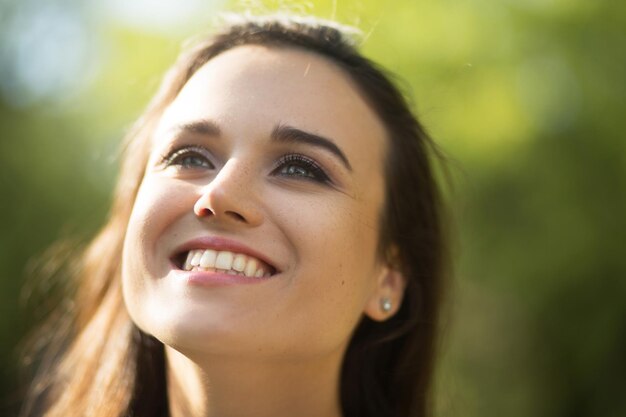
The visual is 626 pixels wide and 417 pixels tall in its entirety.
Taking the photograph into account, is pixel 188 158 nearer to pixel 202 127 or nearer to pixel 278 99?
pixel 202 127

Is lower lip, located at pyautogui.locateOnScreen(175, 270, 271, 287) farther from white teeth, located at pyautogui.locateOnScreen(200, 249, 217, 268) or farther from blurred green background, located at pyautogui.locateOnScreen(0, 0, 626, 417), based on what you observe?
blurred green background, located at pyautogui.locateOnScreen(0, 0, 626, 417)

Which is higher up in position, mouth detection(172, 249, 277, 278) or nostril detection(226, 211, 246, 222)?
nostril detection(226, 211, 246, 222)

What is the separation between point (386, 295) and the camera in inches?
94.3

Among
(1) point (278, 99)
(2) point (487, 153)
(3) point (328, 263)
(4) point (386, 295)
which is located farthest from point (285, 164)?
(2) point (487, 153)

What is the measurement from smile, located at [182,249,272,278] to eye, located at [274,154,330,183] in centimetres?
25

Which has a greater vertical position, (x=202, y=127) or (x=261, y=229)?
(x=202, y=127)

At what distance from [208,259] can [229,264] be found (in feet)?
0.17

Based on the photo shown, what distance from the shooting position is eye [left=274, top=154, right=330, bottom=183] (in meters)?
2.05

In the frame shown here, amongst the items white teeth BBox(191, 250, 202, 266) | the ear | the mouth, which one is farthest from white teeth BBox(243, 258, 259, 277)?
the ear

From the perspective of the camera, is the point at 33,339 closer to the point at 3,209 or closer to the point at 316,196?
the point at 316,196

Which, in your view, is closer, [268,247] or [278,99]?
[268,247]

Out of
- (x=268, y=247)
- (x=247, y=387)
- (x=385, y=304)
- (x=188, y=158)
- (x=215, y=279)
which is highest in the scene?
(x=188, y=158)

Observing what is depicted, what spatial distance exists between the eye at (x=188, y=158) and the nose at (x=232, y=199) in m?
0.13

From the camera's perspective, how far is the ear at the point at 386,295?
236 cm
